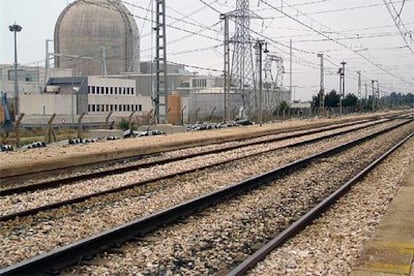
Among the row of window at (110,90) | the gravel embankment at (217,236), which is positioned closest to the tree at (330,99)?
the row of window at (110,90)

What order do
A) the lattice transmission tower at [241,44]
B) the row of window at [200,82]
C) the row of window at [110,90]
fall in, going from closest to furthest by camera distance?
the lattice transmission tower at [241,44] → the row of window at [110,90] → the row of window at [200,82]

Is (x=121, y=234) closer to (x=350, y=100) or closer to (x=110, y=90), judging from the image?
(x=110, y=90)

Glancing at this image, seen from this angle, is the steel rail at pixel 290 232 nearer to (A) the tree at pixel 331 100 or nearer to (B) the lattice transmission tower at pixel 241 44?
(B) the lattice transmission tower at pixel 241 44

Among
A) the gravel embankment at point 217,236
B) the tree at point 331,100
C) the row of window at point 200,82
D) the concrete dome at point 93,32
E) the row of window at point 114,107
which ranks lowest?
the gravel embankment at point 217,236

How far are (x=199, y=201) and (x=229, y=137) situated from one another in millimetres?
22107

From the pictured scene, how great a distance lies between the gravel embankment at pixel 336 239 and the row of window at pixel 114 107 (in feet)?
216

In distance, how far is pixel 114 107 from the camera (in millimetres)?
83000

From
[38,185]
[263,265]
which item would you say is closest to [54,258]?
[263,265]

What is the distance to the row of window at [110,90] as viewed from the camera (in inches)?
3314

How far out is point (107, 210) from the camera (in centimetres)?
1071

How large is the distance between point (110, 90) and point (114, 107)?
6.40 meters

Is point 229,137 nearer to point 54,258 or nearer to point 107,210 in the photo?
point 107,210

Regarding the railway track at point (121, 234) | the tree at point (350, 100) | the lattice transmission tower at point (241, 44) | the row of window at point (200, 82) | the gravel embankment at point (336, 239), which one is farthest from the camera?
the row of window at point (200, 82)

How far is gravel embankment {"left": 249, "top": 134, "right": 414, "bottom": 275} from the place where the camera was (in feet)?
22.9
